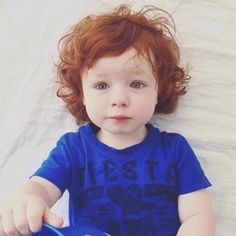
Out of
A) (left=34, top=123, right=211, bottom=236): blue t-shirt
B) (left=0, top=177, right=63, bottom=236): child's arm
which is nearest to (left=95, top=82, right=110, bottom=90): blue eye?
(left=34, top=123, right=211, bottom=236): blue t-shirt

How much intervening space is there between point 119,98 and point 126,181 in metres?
0.16

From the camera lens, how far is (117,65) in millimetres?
909

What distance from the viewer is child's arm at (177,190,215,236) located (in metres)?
0.93

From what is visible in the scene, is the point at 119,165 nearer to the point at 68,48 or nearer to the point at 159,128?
the point at 159,128

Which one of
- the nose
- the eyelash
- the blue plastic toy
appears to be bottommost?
the blue plastic toy

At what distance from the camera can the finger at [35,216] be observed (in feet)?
2.56

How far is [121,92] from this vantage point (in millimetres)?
907

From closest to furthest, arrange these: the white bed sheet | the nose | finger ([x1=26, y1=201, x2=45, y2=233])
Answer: finger ([x1=26, y1=201, x2=45, y2=233])
the nose
the white bed sheet

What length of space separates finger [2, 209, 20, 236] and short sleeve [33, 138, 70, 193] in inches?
5.9

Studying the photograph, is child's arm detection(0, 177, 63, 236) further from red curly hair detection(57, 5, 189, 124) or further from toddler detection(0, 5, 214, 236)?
red curly hair detection(57, 5, 189, 124)

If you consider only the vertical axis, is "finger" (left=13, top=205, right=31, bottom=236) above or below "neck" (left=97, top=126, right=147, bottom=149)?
below

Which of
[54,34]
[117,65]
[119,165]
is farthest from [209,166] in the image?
[54,34]

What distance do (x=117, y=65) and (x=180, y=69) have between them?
17 centimetres

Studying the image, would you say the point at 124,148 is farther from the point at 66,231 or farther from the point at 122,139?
the point at 66,231
